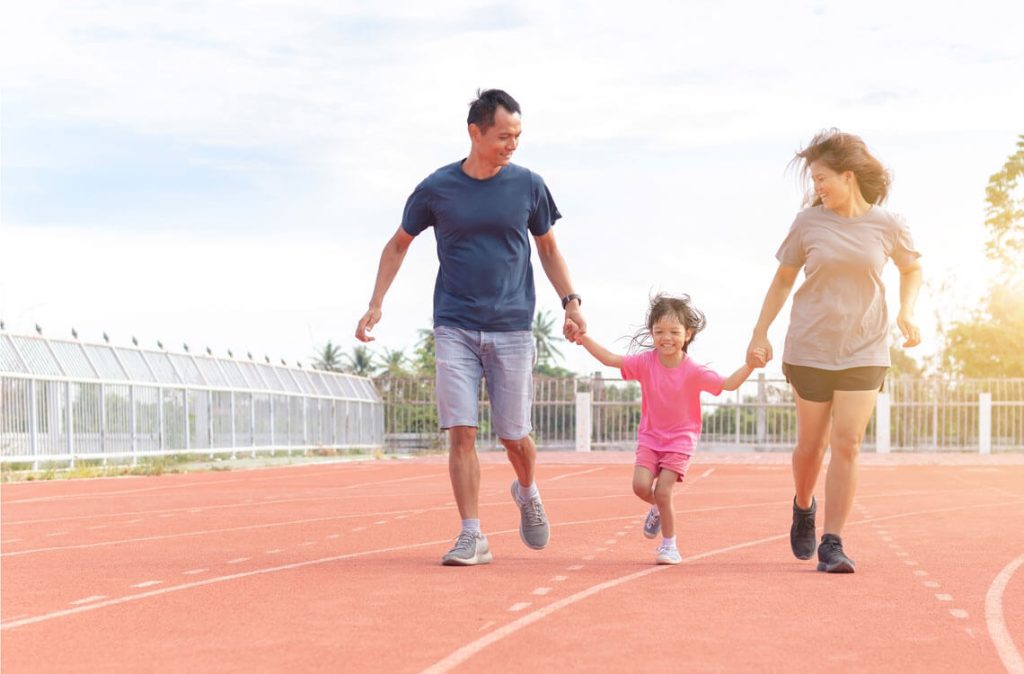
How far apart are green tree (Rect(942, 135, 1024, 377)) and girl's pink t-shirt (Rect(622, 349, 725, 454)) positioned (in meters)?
39.9

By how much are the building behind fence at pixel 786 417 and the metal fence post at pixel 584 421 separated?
0.03 m

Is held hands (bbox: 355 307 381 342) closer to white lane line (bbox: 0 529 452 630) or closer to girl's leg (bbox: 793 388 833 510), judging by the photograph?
white lane line (bbox: 0 529 452 630)

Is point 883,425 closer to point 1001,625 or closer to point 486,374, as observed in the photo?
point 486,374

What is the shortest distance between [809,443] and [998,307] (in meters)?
41.8

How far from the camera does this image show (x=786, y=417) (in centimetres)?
3909

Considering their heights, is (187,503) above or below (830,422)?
below

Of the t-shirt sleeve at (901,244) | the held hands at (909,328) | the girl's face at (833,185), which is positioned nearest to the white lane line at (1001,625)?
the held hands at (909,328)

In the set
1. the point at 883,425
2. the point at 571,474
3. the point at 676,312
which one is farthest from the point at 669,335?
the point at 883,425

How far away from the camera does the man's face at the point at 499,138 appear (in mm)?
7746

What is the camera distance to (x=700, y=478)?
21562 mm

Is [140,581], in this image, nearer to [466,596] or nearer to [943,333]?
[466,596]

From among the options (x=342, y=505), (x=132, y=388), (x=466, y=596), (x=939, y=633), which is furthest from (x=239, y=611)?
(x=132, y=388)

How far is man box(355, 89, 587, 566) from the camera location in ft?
25.7

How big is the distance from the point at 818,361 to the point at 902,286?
72 cm
